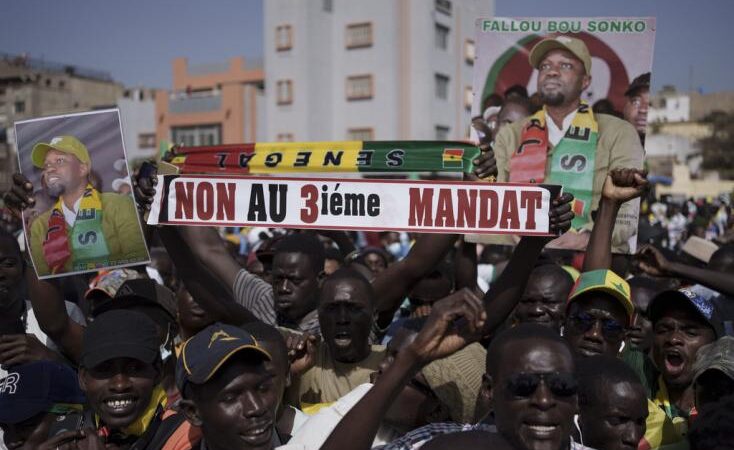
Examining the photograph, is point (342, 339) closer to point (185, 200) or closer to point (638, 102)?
point (185, 200)

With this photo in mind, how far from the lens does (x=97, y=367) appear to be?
3.19m

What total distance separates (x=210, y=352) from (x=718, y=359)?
1.88 m

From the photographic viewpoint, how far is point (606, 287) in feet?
11.9

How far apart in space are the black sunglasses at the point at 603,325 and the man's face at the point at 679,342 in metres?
0.28

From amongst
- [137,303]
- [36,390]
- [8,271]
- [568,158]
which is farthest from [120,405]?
[568,158]

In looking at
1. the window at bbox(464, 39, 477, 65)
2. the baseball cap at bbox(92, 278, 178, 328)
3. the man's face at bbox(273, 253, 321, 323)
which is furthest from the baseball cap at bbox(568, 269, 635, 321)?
the window at bbox(464, 39, 477, 65)

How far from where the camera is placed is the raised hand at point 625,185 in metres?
3.68

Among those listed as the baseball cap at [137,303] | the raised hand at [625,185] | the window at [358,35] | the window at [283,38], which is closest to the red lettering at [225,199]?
the baseball cap at [137,303]

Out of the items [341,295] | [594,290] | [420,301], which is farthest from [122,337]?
[420,301]

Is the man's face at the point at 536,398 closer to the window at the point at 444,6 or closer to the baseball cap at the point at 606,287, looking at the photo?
the baseball cap at the point at 606,287

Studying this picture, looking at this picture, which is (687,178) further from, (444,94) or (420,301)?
(420,301)

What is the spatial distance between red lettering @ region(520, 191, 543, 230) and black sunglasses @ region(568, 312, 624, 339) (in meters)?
0.59

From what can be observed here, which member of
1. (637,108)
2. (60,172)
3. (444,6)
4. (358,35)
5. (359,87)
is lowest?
(60,172)

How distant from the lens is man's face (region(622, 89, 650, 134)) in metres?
4.72
